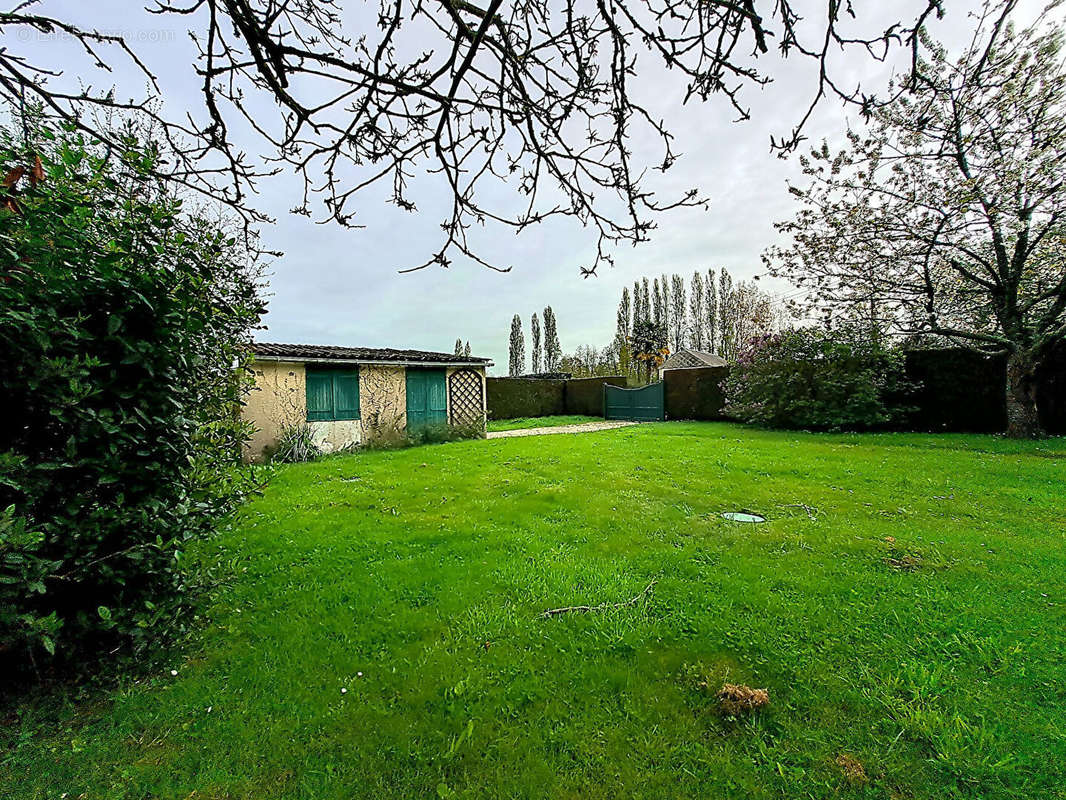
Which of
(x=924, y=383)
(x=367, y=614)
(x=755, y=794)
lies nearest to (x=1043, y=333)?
(x=924, y=383)

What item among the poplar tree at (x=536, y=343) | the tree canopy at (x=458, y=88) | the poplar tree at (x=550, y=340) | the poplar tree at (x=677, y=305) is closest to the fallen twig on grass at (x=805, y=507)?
the tree canopy at (x=458, y=88)

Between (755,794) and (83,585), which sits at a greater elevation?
(83,585)

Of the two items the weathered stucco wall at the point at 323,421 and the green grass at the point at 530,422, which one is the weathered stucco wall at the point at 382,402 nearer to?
the weathered stucco wall at the point at 323,421

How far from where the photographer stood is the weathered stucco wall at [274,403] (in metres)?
8.70

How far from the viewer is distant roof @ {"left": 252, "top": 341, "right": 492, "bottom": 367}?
919 centimetres

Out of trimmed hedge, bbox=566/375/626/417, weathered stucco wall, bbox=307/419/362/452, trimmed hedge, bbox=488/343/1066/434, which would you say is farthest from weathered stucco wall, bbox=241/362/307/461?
trimmed hedge, bbox=488/343/1066/434

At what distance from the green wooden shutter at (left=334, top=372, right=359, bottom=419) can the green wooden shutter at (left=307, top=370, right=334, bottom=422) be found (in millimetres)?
118

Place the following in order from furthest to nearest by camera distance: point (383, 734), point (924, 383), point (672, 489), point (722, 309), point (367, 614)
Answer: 1. point (722, 309)
2. point (924, 383)
3. point (672, 489)
4. point (367, 614)
5. point (383, 734)

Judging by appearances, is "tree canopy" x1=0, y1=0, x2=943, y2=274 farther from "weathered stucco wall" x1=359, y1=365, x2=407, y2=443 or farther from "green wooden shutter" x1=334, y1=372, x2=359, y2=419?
"weathered stucco wall" x1=359, y1=365, x2=407, y2=443

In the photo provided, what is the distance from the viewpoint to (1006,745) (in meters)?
1.53

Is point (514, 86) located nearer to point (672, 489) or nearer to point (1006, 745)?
point (1006, 745)

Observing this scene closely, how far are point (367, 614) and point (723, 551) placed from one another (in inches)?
105

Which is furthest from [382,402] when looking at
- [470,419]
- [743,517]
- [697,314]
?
[697,314]

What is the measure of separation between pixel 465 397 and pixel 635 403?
7449 mm
